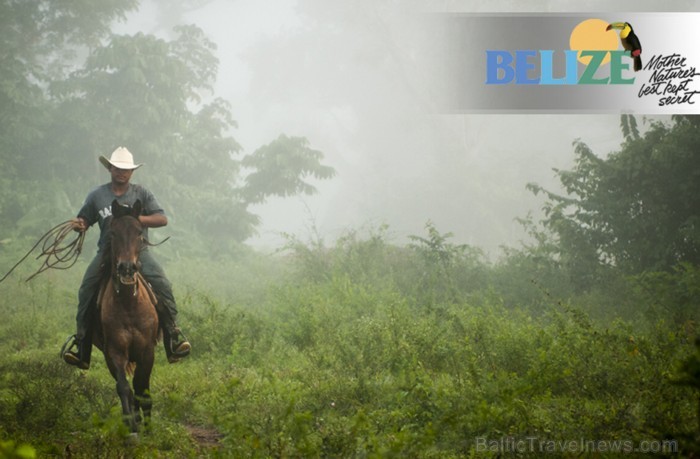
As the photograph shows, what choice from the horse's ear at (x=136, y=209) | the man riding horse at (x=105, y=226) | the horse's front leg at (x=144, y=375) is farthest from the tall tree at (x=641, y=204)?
the horse's ear at (x=136, y=209)

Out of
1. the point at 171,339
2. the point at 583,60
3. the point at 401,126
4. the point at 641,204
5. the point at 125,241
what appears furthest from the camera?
the point at 401,126

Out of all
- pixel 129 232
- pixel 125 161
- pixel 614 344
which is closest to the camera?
pixel 129 232

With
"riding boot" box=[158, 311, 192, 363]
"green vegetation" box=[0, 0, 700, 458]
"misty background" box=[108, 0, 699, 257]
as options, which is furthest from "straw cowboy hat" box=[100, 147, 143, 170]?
"misty background" box=[108, 0, 699, 257]

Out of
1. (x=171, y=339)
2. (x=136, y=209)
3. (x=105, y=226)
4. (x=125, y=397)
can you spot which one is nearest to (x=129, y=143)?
(x=105, y=226)

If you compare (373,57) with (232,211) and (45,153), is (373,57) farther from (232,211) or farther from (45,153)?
(45,153)

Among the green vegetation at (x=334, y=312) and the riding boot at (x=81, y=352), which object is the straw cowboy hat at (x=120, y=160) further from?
the green vegetation at (x=334, y=312)

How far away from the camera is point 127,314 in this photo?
235 inches

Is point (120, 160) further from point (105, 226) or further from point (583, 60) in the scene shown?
point (583, 60)

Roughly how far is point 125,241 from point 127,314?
90cm

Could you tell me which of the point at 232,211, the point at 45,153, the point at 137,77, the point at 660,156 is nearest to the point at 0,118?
the point at 45,153

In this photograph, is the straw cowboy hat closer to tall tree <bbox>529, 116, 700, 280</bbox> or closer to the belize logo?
tall tree <bbox>529, 116, 700, 280</bbox>

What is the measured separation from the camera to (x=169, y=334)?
6.66m

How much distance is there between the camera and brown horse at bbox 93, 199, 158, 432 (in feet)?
18.6

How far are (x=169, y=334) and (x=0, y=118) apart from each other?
1938 cm
